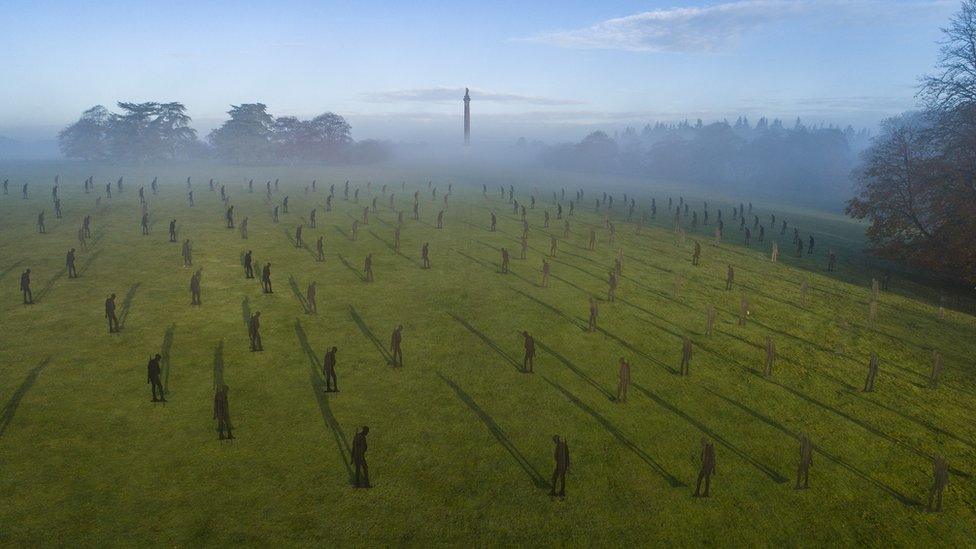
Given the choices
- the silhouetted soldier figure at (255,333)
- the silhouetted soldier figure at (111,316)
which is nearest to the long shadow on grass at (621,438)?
the silhouetted soldier figure at (255,333)

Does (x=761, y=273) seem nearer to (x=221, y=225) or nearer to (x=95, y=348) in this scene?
(x=95, y=348)

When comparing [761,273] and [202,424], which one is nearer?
[202,424]

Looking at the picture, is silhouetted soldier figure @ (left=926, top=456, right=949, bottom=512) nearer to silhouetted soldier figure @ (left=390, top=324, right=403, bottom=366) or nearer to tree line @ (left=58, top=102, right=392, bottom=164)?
silhouetted soldier figure @ (left=390, top=324, right=403, bottom=366)

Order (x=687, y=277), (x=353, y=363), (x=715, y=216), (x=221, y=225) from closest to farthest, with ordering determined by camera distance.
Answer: (x=353, y=363) → (x=687, y=277) → (x=221, y=225) → (x=715, y=216)

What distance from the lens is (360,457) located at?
32.3 ft

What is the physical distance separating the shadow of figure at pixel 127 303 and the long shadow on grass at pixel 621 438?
1611 centimetres

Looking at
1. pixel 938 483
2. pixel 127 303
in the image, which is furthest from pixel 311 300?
pixel 938 483

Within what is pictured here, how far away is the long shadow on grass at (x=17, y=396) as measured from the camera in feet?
38.5

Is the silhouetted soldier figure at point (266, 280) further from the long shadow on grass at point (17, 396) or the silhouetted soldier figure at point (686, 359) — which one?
the silhouetted soldier figure at point (686, 359)

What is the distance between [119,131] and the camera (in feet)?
307

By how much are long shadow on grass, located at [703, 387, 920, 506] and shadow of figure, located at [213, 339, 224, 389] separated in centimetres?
1474

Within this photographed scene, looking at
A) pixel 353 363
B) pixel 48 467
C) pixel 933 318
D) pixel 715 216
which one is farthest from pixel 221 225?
pixel 715 216

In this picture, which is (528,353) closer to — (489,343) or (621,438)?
(489,343)

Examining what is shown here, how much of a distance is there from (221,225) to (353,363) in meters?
26.6
